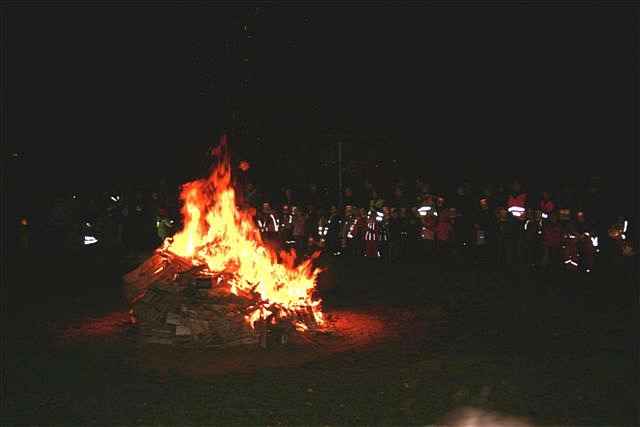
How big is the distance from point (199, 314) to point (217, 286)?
0.51 m

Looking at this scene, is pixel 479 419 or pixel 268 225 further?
pixel 268 225

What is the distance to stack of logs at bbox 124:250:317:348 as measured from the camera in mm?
9656

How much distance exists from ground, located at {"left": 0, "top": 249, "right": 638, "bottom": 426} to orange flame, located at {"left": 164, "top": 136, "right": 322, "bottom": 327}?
838 millimetres

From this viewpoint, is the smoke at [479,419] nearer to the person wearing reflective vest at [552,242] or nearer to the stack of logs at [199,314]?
the stack of logs at [199,314]

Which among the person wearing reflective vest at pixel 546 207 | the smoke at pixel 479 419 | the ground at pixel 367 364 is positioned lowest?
the smoke at pixel 479 419

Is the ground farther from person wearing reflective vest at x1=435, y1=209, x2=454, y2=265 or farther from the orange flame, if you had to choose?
person wearing reflective vest at x1=435, y1=209, x2=454, y2=265

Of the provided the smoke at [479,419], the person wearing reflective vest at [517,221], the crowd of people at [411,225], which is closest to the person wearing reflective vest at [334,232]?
the crowd of people at [411,225]

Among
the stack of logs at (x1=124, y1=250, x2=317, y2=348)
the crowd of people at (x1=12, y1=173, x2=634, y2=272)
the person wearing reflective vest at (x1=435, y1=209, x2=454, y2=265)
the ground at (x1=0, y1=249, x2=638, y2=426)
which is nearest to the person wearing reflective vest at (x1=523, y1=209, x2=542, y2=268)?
the crowd of people at (x1=12, y1=173, x2=634, y2=272)

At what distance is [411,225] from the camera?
56.7ft

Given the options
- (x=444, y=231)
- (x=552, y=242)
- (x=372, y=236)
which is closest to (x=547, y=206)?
(x=552, y=242)

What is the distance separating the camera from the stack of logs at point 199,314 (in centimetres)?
966

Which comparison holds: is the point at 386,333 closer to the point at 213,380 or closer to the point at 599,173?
the point at 213,380

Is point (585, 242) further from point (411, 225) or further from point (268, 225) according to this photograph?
point (268, 225)

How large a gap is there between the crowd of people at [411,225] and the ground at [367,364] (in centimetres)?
139
